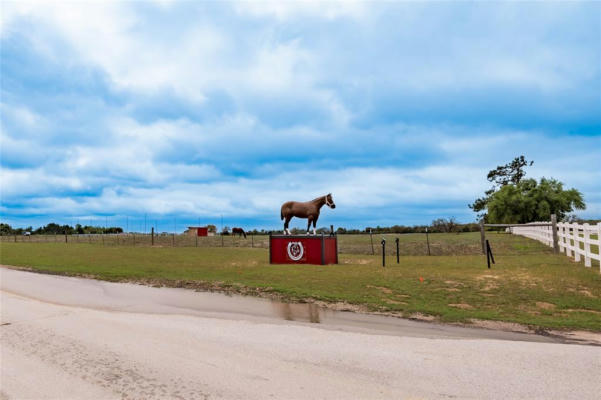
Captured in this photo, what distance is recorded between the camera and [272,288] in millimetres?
12000

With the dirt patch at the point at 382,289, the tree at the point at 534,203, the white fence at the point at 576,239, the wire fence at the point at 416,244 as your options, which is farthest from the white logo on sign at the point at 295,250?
the tree at the point at 534,203

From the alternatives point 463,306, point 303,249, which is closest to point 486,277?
point 463,306

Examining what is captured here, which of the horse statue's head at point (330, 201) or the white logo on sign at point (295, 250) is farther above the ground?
the horse statue's head at point (330, 201)

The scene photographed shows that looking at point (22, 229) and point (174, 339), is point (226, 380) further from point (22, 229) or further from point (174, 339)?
point (22, 229)

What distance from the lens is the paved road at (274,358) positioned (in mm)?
4469

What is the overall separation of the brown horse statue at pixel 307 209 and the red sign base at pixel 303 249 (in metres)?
1.54

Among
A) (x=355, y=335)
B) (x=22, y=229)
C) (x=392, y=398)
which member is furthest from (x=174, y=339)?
(x=22, y=229)

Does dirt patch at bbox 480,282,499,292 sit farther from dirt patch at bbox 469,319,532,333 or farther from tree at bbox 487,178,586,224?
tree at bbox 487,178,586,224

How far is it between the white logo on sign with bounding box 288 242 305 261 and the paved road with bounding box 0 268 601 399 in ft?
33.8

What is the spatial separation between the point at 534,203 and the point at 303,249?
44.9 metres

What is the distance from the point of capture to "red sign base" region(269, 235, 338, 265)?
61.5ft

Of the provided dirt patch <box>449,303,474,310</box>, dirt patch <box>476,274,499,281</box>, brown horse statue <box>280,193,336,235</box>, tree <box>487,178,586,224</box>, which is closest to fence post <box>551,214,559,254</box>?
dirt patch <box>476,274,499,281</box>

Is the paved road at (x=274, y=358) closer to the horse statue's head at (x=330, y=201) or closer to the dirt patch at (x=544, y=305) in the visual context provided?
the dirt patch at (x=544, y=305)

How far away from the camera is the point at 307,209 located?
2103 centimetres
